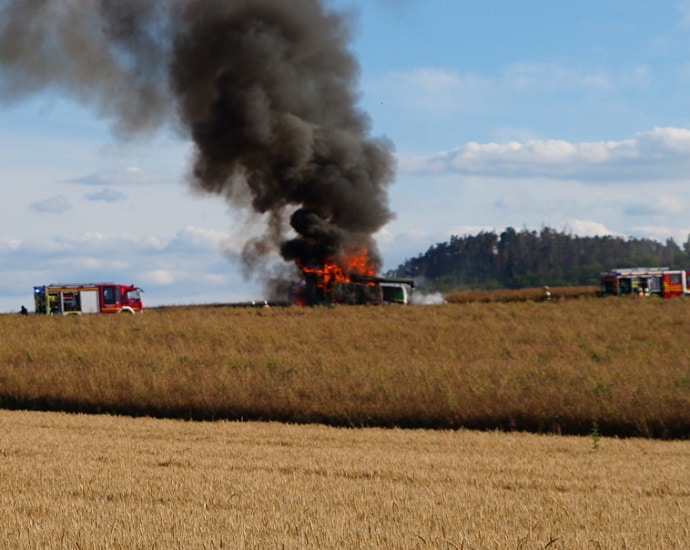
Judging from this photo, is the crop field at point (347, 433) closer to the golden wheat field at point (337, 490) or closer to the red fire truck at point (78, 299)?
the golden wheat field at point (337, 490)

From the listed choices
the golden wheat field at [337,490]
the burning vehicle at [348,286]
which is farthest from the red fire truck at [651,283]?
the golden wheat field at [337,490]

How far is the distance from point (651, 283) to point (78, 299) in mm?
28492

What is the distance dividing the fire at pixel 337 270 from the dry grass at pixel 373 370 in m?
11.2

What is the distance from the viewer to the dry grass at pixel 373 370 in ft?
54.9

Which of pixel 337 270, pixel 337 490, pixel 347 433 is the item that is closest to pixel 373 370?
pixel 347 433

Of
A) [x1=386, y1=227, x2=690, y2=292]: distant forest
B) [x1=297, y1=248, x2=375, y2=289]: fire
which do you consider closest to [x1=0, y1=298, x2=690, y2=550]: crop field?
[x1=297, y1=248, x2=375, y2=289]: fire

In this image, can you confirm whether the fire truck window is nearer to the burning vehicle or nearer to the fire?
the burning vehicle

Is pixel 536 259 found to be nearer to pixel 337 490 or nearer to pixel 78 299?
pixel 78 299

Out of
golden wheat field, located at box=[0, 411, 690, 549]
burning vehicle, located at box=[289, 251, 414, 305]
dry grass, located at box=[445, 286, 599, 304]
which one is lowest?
golden wheat field, located at box=[0, 411, 690, 549]

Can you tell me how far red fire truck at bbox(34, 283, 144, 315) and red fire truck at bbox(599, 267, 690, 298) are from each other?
80.3 feet

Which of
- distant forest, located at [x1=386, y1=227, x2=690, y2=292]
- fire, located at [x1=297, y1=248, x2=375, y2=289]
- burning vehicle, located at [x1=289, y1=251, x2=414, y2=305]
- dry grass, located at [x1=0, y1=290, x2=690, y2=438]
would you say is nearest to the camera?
dry grass, located at [x1=0, y1=290, x2=690, y2=438]

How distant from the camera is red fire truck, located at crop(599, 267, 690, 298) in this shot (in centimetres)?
5028

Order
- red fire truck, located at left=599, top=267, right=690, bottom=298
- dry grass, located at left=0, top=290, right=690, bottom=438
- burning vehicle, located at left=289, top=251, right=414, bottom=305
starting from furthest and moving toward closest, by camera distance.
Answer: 1. red fire truck, located at left=599, top=267, right=690, bottom=298
2. burning vehicle, located at left=289, top=251, right=414, bottom=305
3. dry grass, located at left=0, top=290, right=690, bottom=438

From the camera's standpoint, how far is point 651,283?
166 feet
